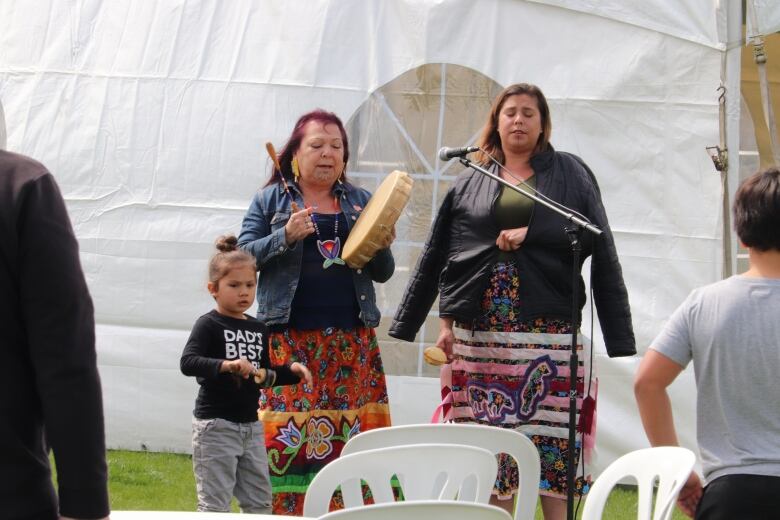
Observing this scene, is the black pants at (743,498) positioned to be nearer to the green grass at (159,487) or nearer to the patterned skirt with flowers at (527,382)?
the patterned skirt with flowers at (527,382)

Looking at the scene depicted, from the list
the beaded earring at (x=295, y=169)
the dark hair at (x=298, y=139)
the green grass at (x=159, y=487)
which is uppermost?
the dark hair at (x=298, y=139)

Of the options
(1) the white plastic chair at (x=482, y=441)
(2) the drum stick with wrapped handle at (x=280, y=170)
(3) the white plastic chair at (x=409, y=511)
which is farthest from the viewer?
(2) the drum stick with wrapped handle at (x=280, y=170)

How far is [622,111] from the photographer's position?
5.80 metres

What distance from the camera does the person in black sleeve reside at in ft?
5.72

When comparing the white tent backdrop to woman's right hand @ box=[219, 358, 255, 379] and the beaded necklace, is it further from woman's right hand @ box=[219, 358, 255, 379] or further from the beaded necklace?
woman's right hand @ box=[219, 358, 255, 379]

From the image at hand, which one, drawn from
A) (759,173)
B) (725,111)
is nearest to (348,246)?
(759,173)

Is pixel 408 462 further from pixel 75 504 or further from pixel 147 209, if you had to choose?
pixel 147 209

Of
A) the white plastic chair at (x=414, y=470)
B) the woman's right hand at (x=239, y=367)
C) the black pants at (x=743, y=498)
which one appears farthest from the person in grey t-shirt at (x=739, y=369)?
the woman's right hand at (x=239, y=367)

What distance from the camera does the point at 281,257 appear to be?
4.36 meters

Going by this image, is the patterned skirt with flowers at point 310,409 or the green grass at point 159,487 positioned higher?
the patterned skirt with flowers at point 310,409

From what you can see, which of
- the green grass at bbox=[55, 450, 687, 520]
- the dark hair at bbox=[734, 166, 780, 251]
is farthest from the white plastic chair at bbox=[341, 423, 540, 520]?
the green grass at bbox=[55, 450, 687, 520]

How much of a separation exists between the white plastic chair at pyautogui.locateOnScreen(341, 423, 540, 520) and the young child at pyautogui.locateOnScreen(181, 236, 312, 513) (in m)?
0.96

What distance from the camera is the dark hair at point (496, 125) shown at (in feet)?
14.5

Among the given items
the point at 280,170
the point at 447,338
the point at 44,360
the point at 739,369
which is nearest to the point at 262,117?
the point at 280,170
